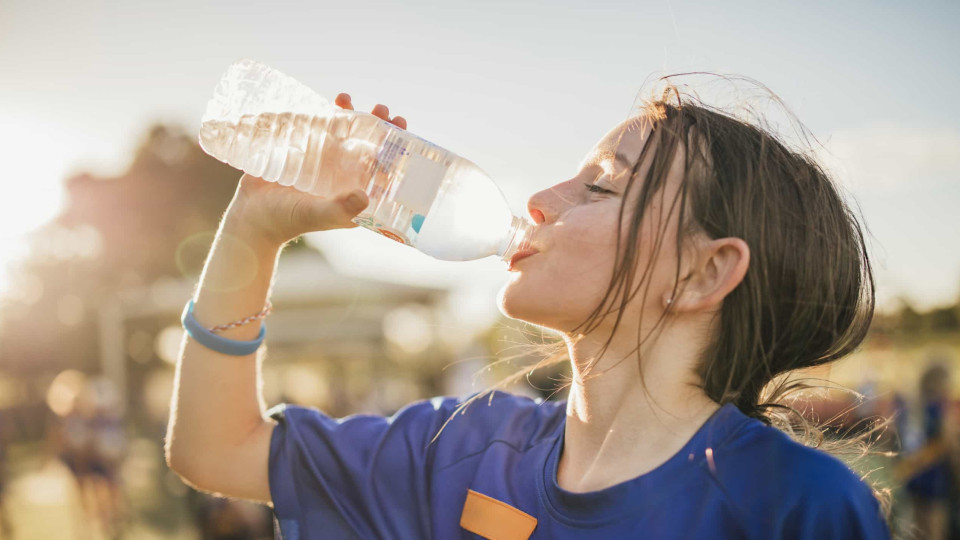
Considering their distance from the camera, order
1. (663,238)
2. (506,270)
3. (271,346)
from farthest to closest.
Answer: (271,346), (506,270), (663,238)

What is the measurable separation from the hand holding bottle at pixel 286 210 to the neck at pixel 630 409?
70 centimetres

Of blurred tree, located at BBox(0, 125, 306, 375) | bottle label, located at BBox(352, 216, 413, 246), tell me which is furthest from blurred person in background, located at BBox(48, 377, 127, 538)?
blurred tree, located at BBox(0, 125, 306, 375)

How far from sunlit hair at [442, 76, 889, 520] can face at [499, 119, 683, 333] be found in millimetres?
16

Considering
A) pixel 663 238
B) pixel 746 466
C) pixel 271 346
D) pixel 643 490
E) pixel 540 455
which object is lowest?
pixel 271 346

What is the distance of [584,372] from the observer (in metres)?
1.66

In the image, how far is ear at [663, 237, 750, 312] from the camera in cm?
151

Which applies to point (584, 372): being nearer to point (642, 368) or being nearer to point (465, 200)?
point (642, 368)

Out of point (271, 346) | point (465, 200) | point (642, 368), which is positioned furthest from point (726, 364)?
point (271, 346)

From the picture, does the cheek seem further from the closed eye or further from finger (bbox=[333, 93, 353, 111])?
finger (bbox=[333, 93, 353, 111])

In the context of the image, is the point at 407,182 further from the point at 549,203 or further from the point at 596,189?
the point at 596,189

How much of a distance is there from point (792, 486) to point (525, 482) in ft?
2.07

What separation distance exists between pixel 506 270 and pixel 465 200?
409 millimetres

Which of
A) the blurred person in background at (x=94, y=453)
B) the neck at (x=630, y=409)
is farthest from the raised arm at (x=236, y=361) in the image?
the blurred person in background at (x=94, y=453)

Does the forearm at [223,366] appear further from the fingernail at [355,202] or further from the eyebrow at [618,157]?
the eyebrow at [618,157]
